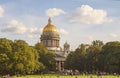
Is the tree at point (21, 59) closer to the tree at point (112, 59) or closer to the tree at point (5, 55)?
the tree at point (5, 55)

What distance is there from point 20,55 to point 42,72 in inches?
753

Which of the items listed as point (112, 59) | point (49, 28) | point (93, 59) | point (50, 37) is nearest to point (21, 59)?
point (112, 59)

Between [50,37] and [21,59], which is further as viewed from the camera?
[50,37]

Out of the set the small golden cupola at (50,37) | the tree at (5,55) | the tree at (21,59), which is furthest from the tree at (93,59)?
the small golden cupola at (50,37)

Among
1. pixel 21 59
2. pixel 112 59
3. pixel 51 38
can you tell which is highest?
pixel 51 38

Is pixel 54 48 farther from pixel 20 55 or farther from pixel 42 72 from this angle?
pixel 20 55

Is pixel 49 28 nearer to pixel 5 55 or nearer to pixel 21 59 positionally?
pixel 21 59

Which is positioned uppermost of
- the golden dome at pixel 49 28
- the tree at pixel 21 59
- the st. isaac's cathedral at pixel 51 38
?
the golden dome at pixel 49 28

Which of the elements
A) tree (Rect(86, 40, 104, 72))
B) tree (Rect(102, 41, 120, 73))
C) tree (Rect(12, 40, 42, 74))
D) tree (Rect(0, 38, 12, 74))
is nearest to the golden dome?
tree (Rect(86, 40, 104, 72))

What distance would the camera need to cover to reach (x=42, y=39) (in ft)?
497

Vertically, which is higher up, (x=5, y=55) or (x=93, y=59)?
(x=93, y=59)

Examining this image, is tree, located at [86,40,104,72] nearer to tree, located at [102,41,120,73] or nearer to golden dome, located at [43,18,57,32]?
tree, located at [102,41,120,73]

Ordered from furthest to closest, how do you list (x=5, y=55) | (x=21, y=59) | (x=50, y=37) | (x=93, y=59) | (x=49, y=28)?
(x=49, y=28)
(x=50, y=37)
(x=93, y=59)
(x=21, y=59)
(x=5, y=55)

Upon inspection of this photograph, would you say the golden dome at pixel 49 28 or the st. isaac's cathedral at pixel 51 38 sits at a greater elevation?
the golden dome at pixel 49 28
